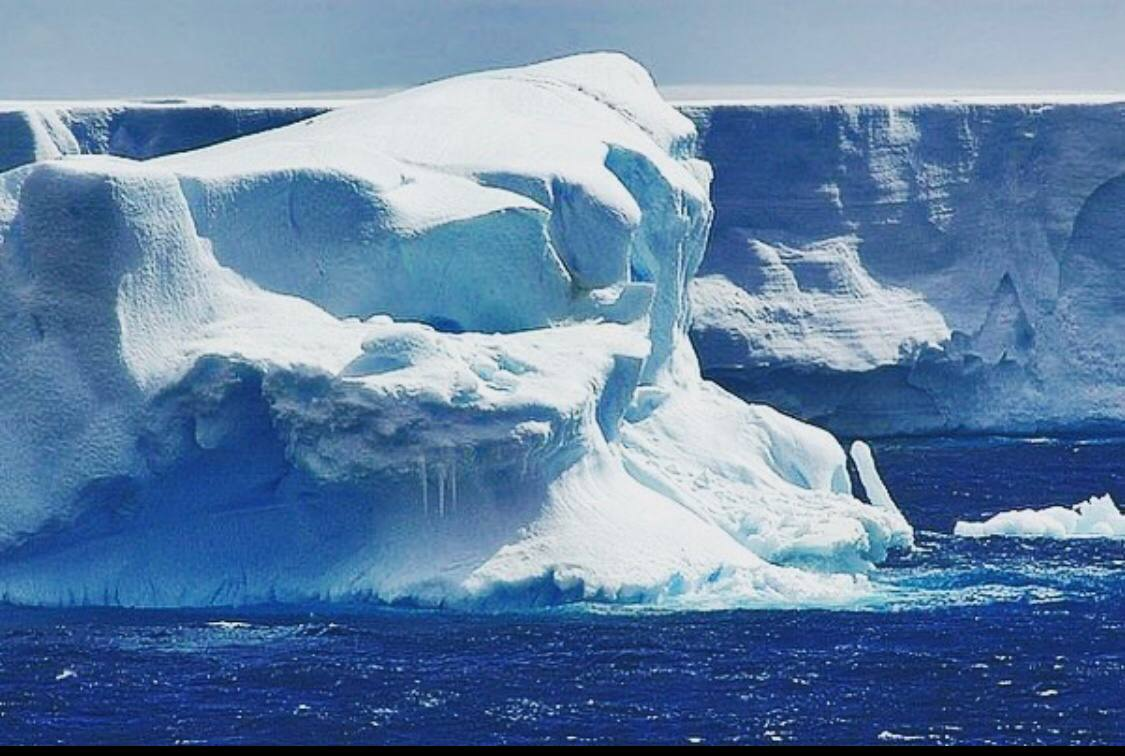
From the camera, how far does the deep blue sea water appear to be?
13797mm

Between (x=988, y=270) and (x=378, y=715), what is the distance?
16.6 meters

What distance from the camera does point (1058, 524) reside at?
21141mm

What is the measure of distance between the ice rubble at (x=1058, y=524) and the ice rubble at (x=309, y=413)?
2.97 m

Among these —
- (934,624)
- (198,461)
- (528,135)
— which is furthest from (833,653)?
(528,135)

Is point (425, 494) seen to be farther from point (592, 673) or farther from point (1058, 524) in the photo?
point (1058, 524)

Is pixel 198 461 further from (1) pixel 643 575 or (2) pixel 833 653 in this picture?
(2) pixel 833 653

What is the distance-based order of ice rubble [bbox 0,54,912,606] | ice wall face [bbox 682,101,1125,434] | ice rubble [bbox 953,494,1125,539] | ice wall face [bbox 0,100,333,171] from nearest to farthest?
ice rubble [bbox 0,54,912,606], ice rubble [bbox 953,494,1125,539], ice wall face [bbox 682,101,1125,434], ice wall face [bbox 0,100,333,171]

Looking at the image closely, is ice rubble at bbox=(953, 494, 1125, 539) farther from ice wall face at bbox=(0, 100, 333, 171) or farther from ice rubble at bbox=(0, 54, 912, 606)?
ice wall face at bbox=(0, 100, 333, 171)

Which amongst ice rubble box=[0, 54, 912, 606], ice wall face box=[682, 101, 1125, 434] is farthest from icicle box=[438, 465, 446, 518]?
ice wall face box=[682, 101, 1125, 434]

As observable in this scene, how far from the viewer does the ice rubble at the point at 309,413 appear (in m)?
16.7

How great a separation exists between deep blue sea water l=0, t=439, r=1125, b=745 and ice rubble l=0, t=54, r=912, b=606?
37 centimetres

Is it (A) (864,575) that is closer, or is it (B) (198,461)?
(B) (198,461)

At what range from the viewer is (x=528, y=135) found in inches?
795

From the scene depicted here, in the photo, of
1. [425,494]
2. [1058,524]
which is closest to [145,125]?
[1058,524]
